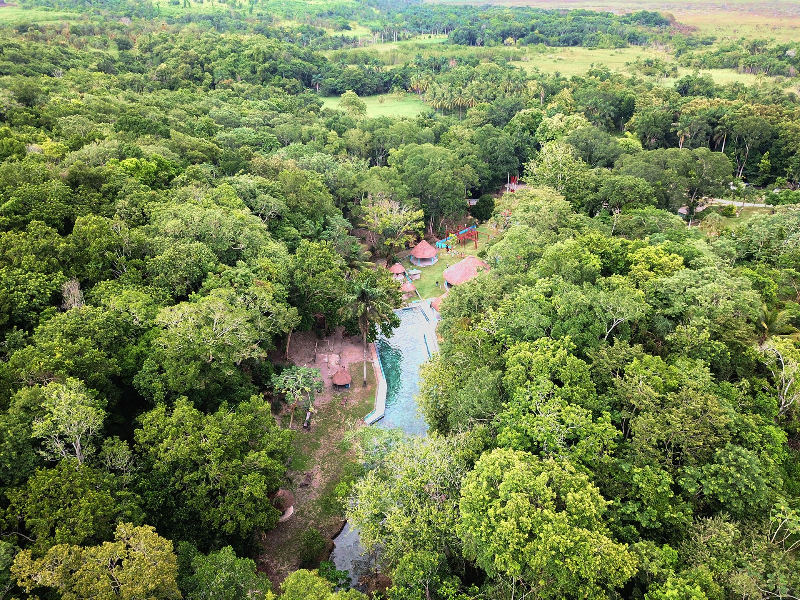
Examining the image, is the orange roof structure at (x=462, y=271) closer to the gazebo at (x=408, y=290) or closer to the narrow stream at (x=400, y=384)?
the gazebo at (x=408, y=290)

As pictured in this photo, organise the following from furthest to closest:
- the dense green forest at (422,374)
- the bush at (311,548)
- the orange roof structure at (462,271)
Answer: the orange roof structure at (462,271)
the bush at (311,548)
the dense green forest at (422,374)

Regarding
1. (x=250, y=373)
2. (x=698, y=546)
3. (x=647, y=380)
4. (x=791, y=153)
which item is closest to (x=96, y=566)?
(x=250, y=373)

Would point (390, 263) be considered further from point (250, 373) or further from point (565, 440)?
point (565, 440)

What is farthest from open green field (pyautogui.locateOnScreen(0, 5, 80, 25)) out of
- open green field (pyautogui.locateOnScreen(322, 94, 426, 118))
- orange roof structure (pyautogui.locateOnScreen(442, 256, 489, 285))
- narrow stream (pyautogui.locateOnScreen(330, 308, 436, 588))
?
narrow stream (pyautogui.locateOnScreen(330, 308, 436, 588))

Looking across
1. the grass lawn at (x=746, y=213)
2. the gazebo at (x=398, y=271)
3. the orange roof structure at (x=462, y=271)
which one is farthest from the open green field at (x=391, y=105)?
the grass lawn at (x=746, y=213)

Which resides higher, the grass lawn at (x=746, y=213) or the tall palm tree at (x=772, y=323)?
the tall palm tree at (x=772, y=323)

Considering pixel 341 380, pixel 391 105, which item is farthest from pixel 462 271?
pixel 391 105

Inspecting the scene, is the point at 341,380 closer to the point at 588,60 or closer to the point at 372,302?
the point at 372,302
